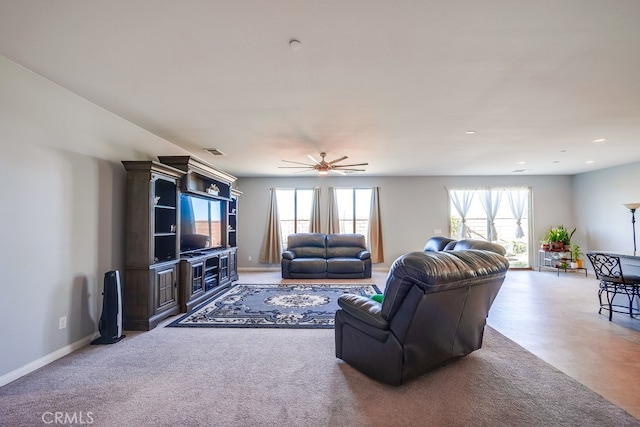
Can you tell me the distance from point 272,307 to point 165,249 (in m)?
1.81

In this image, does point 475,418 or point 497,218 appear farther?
point 497,218

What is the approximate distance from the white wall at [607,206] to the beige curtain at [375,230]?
205 inches

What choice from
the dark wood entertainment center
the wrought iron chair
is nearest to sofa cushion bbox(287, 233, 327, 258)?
the dark wood entertainment center

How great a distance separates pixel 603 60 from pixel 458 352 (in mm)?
2681

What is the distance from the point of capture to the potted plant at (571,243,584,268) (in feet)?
23.7

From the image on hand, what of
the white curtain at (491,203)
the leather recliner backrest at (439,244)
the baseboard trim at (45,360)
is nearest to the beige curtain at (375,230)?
the leather recliner backrest at (439,244)

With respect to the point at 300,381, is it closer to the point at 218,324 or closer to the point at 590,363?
the point at 218,324

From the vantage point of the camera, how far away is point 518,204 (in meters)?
7.89

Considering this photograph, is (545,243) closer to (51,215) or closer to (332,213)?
(332,213)

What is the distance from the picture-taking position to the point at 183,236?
448 centimetres

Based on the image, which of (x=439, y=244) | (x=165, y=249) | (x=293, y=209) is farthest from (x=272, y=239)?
(x=439, y=244)

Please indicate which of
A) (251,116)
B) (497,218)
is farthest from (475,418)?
(497,218)

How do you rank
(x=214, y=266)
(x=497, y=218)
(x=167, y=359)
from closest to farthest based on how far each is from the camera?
(x=167, y=359)
(x=214, y=266)
(x=497, y=218)

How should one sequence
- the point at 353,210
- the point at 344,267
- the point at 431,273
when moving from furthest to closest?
the point at 353,210 → the point at 344,267 → the point at 431,273
